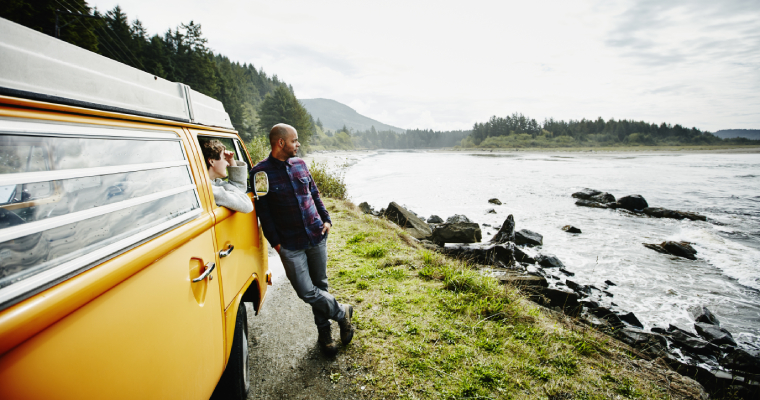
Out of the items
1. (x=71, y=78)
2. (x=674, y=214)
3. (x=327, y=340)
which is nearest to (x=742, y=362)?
(x=327, y=340)

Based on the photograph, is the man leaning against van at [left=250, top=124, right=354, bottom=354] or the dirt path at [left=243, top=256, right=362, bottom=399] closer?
the dirt path at [left=243, top=256, right=362, bottom=399]

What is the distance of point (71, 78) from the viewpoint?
4.62 feet

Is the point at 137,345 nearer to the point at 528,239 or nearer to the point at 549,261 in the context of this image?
the point at 549,261

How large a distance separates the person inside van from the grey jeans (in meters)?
0.68

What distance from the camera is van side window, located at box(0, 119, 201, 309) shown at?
3.16ft

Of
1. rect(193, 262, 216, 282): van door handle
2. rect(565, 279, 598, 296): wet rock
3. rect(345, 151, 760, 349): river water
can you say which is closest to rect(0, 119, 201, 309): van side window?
rect(193, 262, 216, 282): van door handle

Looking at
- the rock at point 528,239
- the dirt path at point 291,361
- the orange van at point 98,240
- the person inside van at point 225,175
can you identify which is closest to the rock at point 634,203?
the rock at point 528,239

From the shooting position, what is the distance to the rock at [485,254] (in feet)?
25.1

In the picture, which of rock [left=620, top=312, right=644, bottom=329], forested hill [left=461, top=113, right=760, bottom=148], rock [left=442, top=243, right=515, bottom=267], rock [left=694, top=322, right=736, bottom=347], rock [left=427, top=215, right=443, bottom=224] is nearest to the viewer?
rock [left=694, top=322, right=736, bottom=347]

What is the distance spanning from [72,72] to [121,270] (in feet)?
3.30

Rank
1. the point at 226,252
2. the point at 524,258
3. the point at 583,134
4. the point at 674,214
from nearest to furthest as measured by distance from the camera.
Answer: the point at 226,252 < the point at 524,258 < the point at 674,214 < the point at 583,134

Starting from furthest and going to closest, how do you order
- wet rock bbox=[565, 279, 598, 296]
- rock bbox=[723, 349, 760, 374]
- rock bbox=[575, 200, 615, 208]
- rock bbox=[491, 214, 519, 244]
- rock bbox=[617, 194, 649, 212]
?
rock bbox=[575, 200, 615, 208], rock bbox=[617, 194, 649, 212], rock bbox=[491, 214, 519, 244], wet rock bbox=[565, 279, 598, 296], rock bbox=[723, 349, 760, 374]

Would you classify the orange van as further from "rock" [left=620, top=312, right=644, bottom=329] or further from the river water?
the river water

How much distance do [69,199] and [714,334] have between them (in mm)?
9379
